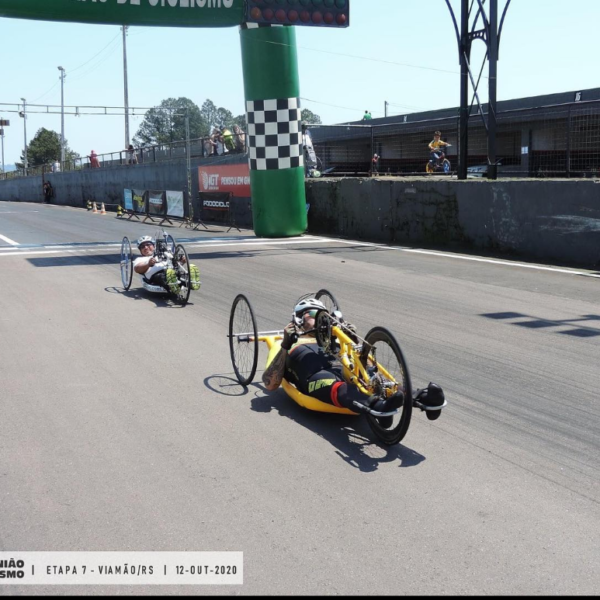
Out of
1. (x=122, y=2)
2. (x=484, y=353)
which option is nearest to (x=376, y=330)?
(x=484, y=353)

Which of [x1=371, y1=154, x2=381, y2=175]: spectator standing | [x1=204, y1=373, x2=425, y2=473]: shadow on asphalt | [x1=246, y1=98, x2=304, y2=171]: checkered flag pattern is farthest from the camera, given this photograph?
[x1=371, y1=154, x2=381, y2=175]: spectator standing

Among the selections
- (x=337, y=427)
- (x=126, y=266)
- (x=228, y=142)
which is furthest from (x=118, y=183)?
(x=337, y=427)

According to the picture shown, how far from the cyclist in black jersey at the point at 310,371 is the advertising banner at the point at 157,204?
68.9 feet

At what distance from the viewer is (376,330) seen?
4.55 meters

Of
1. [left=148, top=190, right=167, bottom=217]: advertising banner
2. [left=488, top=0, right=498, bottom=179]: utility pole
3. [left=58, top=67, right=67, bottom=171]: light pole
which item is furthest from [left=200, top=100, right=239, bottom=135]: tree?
[left=488, top=0, right=498, bottom=179]: utility pole

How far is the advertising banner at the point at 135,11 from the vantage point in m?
12.8

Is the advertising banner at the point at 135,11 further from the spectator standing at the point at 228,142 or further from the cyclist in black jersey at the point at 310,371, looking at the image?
the cyclist in black jersey at the point at 310,371

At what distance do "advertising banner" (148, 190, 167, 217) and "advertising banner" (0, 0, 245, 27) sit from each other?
11967mm

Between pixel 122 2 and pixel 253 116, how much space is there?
4166mm

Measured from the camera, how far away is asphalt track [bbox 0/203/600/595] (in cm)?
313

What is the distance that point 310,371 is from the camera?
16.1ft

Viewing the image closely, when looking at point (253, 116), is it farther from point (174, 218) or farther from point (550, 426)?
point (550, 426)

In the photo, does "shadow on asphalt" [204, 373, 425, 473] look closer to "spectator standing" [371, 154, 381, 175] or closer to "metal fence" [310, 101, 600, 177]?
"metal fence" [310, 101, 600, 177]

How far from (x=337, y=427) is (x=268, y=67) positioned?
42.1ft
